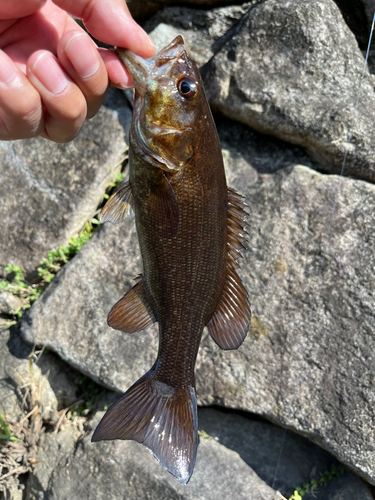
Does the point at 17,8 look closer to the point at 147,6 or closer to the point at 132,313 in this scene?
the point at 132,313

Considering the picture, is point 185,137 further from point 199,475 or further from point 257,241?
point 199,475

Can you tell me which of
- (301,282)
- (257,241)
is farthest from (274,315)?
(257,241)

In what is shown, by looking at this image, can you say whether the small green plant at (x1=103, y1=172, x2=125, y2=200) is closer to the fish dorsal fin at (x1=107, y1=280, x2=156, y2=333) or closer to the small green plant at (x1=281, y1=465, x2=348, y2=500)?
the fish dorsal fin at (x1=107, y1=280, x2=156, y2=333)

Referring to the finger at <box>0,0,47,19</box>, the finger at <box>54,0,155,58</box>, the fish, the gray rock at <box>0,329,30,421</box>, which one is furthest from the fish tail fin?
the gray rock at <box>0,329,30,421</box>

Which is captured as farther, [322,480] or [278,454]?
[278,454]

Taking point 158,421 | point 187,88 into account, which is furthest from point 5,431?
point 187,88

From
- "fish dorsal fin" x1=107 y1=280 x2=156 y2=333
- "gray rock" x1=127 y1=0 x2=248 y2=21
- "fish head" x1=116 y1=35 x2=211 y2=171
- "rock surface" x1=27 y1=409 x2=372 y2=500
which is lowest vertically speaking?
"rock surface" x1=27 y1=409 x2=372 y2=500

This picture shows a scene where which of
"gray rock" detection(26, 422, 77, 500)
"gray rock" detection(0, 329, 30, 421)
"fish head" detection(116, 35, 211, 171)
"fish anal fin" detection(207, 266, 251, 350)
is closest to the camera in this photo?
"fish head" detection(116, 35, 211, 171)

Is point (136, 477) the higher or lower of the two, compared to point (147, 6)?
lower
